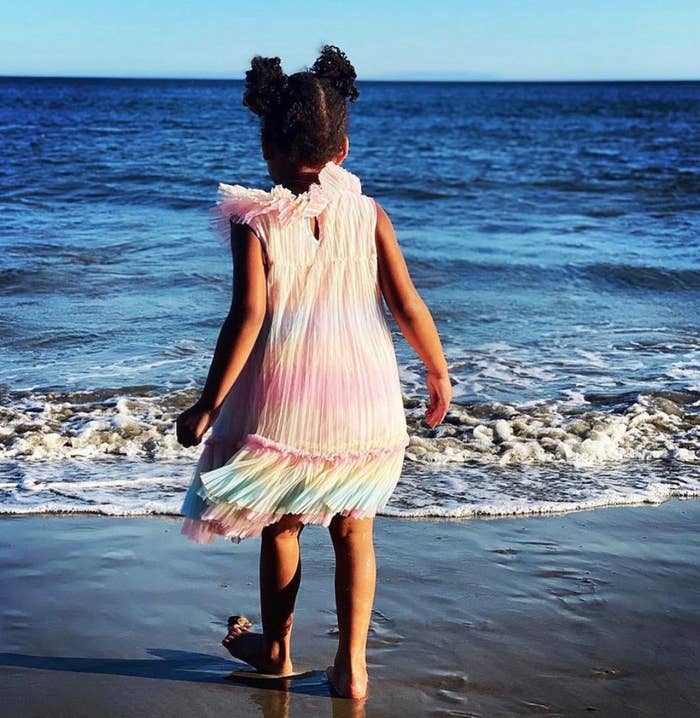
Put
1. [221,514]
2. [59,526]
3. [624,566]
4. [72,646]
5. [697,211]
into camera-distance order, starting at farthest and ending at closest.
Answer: [697,211]
[59,526]
[624,566]
[72,646]
[221,514]

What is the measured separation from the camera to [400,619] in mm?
3402

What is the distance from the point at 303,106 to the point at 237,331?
0.58 metres

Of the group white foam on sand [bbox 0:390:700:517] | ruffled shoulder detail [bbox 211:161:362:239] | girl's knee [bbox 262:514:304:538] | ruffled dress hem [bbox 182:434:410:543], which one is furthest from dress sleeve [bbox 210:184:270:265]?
white foam on sand [bbox 0:390:700:517]

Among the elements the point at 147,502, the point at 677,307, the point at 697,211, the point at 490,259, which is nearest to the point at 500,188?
the point at 697,211

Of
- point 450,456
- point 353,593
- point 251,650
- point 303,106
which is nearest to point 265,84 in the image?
point 303,106

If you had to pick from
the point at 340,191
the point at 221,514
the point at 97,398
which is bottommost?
the point at 97,398

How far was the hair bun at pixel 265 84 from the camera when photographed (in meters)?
2.67

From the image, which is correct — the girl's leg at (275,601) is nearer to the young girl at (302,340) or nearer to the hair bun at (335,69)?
the young girl at (302,340)

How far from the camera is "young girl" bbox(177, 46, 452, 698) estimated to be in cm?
264

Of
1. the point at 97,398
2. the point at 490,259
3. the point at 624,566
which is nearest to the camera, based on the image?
the point at 624,566

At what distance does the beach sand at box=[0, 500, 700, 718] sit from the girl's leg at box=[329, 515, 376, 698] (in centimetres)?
7

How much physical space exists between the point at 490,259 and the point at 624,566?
8.05 metres

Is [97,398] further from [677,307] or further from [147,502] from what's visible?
[677,307]

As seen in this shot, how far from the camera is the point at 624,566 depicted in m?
3.89
